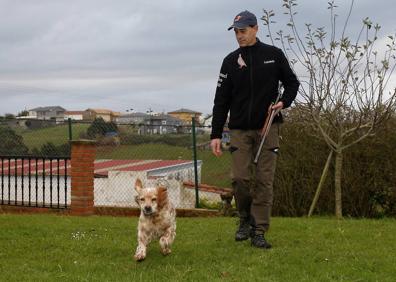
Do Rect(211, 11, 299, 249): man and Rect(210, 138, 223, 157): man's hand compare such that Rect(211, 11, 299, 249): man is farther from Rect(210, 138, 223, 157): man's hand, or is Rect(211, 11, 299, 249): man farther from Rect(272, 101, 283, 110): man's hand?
Rect(210, 138, 223, 157): man's hand

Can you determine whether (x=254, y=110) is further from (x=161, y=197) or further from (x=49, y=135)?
(x=49, y=135)

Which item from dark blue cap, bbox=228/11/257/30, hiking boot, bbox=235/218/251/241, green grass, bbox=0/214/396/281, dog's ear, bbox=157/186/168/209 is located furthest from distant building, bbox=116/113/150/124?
dog's ear, bbox=157/186/168/209

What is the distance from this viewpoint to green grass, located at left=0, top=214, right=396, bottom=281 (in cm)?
523

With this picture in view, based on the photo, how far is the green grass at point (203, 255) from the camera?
17.2 feet

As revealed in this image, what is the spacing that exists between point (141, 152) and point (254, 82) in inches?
364

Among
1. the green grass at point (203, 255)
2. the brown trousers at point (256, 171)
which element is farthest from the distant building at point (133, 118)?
the brown trousers at point (256, 171)

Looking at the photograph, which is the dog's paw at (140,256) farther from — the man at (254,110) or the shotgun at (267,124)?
the shotgun at (267,124)

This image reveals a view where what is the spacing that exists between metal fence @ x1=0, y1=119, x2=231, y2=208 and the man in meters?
7.60

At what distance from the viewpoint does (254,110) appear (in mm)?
6422

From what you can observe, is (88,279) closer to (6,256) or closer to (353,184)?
(6,256)

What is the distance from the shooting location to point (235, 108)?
657 cm

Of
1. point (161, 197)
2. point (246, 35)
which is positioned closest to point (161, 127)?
point (246, 35)

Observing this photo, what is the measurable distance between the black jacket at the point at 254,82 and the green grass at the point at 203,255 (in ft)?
4.39

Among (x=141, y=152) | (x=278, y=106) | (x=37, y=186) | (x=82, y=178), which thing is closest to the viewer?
(x=278, y=106)
